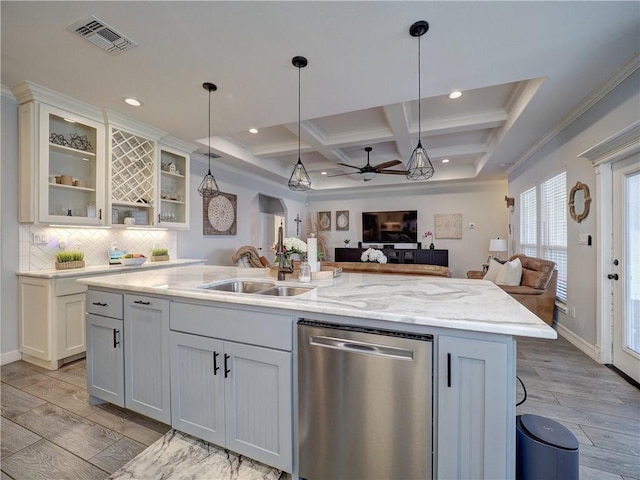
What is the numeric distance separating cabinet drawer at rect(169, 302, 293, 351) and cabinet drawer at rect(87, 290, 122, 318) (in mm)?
537

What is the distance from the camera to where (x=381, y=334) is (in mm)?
1293

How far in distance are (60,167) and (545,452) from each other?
185 inches

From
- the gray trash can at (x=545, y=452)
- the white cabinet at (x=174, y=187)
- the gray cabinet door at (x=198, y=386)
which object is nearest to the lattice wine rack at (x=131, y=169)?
the white cabinet at (x=174, y=187)

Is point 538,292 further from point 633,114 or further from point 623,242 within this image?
point 633,114

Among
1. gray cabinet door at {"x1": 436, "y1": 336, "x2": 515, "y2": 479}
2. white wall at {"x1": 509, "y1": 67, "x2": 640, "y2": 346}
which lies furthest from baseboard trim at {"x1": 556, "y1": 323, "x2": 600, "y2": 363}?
gray cabinet door at {"x1": 436, "y1": 336, "x2": 515, "y2": 479}

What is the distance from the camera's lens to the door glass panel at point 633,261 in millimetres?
2547

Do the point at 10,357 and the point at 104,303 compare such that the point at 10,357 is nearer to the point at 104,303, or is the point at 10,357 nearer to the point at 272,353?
the point at 104,303

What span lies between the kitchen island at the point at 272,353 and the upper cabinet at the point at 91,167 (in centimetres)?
160

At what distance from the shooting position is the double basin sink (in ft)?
6.54

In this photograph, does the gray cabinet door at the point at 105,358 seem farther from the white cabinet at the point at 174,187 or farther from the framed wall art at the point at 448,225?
the framed wall art at the point at 448,225

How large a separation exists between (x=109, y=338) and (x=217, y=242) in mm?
3588

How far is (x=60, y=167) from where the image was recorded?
321 centimetres

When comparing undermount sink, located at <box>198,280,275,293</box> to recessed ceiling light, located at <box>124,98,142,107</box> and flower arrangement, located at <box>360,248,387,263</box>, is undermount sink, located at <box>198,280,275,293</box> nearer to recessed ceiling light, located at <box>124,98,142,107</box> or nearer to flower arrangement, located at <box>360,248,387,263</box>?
recessed ceiling light, located at <box>124,98,142,107</box>

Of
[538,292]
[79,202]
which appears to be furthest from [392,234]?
[79,202]
